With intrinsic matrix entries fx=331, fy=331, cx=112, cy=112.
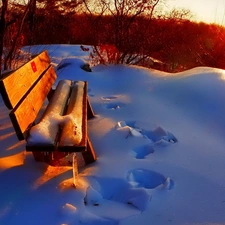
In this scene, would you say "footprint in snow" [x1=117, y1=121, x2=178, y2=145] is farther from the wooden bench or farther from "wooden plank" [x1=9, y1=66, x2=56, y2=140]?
"wooden plank" [x1=9, y1=66, x2=56, y2=140]

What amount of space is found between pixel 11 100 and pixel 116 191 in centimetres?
97

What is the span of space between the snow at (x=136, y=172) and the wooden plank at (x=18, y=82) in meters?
0.58

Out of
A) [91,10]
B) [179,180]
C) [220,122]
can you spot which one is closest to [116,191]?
[179,180]

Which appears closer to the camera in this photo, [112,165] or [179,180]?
[179,180]

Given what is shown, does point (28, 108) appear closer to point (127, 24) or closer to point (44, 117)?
point (44, 117)

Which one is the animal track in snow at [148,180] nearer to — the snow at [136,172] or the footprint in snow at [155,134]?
the snow at [136,172]

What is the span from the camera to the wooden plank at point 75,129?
201cm

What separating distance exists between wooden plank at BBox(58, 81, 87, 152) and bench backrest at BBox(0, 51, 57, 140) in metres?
0.27

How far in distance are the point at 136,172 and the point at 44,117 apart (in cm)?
84

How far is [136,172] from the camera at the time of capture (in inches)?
104

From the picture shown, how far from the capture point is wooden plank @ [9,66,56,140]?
2.08 meters

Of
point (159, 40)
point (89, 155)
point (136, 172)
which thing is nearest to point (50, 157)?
point (89, 155)

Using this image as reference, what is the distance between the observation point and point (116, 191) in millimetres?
2379

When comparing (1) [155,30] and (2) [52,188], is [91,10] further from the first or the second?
(2) [52,188]
